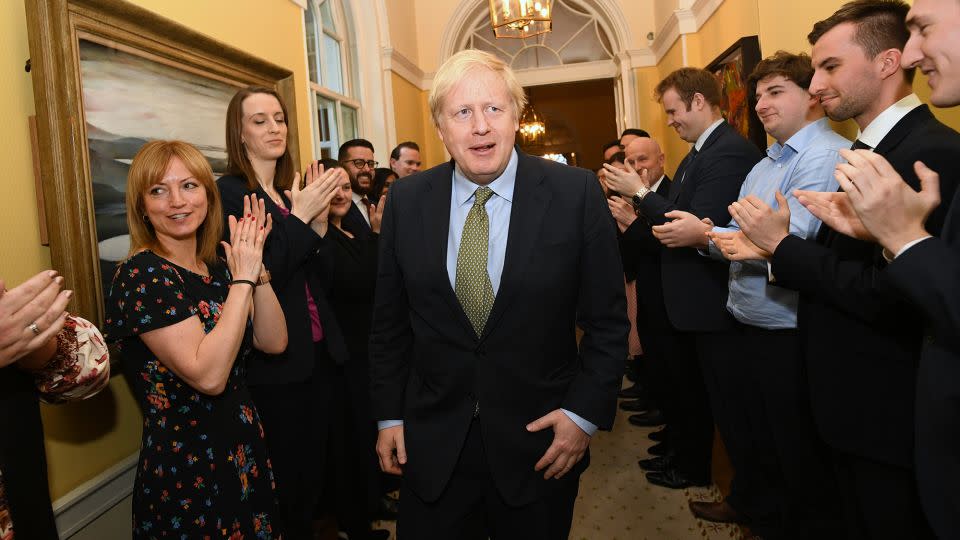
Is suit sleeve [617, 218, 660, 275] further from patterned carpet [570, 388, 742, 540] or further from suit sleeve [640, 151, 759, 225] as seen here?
patterned carpet [570, 388, 742, 540]

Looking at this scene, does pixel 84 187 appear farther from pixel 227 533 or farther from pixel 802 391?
pixel 802 391

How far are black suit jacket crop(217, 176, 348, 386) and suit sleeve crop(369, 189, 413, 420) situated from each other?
1.91 ft

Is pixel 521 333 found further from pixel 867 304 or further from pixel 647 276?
pixel 647 276

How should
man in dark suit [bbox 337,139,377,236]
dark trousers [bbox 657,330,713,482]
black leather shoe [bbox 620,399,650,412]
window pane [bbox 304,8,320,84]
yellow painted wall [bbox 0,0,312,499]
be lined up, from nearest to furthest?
yellow painted wall [bbox 0,0,312,499] → dark trousers [bbox 657,330,713,482] → man in dark suit [bbox 337,139,377,236] → black leather shoe [bbox 620,399,650,412] → window pane [bbox 304,8,320,84]

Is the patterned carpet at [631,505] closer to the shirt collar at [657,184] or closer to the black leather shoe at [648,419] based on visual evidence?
the black leather shoe at [648,419]

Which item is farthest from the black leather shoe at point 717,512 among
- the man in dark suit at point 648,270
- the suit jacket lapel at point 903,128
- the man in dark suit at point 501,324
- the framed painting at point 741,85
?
the framed painting at point 741,85

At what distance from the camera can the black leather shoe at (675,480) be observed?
3354 mm

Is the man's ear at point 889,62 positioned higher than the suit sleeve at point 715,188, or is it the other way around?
the man's ear at point 889,62

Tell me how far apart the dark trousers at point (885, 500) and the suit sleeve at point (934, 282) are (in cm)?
56

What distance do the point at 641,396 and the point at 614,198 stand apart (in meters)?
2.05

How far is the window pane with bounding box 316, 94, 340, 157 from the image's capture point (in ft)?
17.3

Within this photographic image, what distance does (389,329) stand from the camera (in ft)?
5.82

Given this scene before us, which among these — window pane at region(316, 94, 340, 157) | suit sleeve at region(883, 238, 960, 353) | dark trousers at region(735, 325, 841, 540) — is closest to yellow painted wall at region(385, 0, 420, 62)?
window pane at region(316, 94, 340, 157)

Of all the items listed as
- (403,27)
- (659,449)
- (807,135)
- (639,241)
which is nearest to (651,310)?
(639,241)
